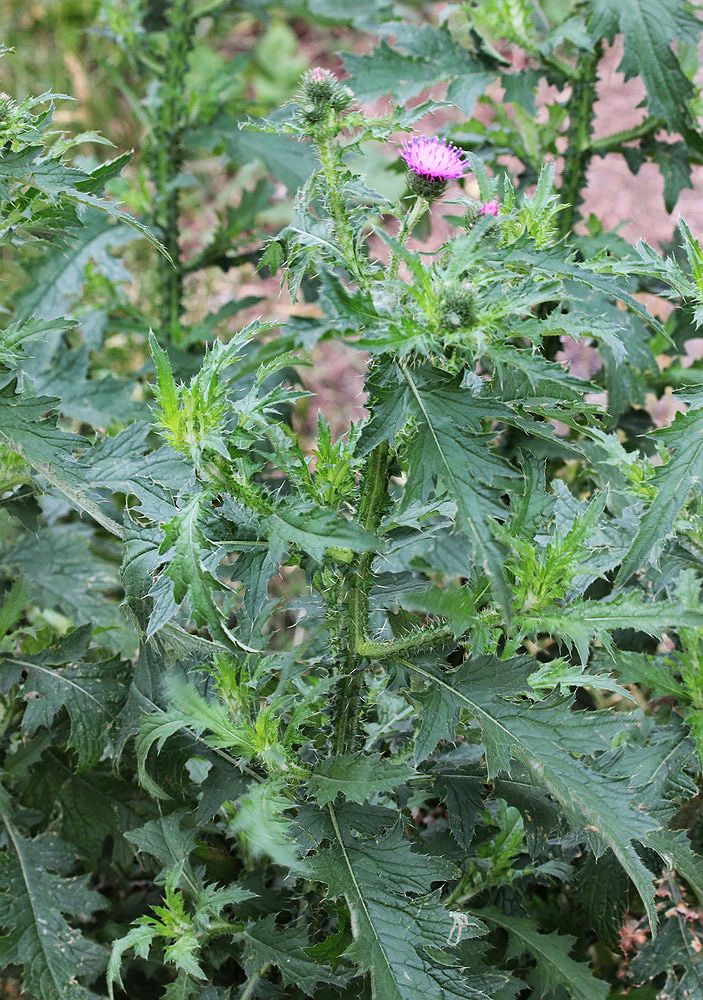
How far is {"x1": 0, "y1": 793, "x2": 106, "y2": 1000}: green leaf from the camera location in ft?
6.29

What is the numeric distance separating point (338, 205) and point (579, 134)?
147 cm

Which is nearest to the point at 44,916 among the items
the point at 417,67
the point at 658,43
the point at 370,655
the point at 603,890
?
the point at 370,655

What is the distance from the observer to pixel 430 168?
162cm

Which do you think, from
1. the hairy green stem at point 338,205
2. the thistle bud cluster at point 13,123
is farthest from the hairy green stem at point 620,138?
the thistle bud cluster at point 13,123

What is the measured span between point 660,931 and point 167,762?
3.36 ft

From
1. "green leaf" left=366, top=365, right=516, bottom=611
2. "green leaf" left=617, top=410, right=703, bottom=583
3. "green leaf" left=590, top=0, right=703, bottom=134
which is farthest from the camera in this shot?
"green leaf" left=590, top=0, right=703, bottom=134

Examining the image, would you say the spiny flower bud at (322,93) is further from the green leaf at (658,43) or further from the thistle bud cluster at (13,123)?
the green leaf at (658,43)

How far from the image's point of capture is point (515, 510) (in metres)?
1.66

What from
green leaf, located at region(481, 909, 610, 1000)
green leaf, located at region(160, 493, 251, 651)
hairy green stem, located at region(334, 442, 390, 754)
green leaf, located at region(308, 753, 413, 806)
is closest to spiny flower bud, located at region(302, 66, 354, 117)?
hairy green stem, located at region(334, 442, 390, 754)

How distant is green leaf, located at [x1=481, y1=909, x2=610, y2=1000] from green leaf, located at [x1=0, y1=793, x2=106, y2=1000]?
0.79m

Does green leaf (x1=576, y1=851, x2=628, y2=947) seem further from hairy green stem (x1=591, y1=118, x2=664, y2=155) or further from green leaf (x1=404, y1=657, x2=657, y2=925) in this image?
hairy green stem (x1=591, y1=118, x2=664, y2=155)

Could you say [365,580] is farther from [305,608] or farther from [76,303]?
[76,303]

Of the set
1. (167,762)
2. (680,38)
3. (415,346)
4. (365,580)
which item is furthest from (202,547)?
(680,38)

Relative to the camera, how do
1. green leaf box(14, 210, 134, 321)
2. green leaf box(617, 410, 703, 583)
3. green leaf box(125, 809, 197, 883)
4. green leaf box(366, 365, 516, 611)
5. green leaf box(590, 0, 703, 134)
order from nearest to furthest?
green leaf box(366, 365, 516, 611) < green leaf box(617, 410, 703, 583) < green leaf box(125, 809, 197, 883) < green leaf box(590, 0, 703, 134) < green leaf box(14, 210, 134, 321)
